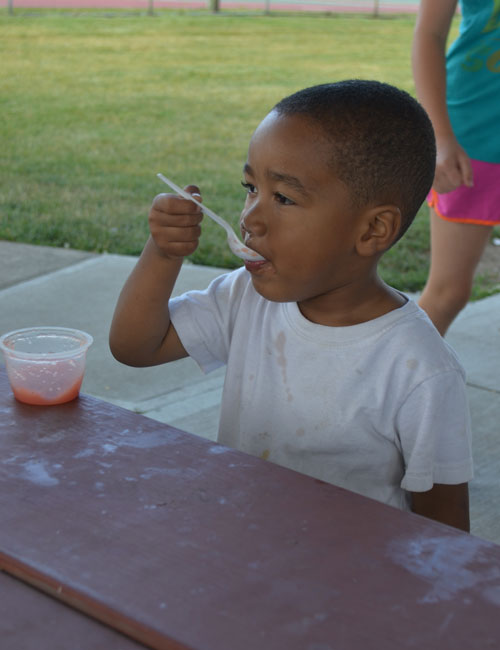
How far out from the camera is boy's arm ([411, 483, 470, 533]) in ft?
5.20

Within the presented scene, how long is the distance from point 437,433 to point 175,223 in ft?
1.83

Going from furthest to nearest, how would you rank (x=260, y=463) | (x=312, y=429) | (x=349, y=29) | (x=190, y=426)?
(x=349, y=29) → (x=190, y=426) → (x=312, y=429) → (x=260, y=463)

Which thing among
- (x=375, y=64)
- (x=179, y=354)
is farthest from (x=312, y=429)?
(x=375, y=64)

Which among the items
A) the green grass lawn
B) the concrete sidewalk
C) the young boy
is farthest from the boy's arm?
the green grass lawn

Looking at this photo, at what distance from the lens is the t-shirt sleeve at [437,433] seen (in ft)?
5.09

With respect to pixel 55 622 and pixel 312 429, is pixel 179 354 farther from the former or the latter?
pixel 55 622

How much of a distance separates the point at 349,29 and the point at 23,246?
17.3 m

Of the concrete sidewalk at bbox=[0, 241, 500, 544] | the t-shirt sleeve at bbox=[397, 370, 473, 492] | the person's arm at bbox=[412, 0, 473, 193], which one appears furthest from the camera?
the concrete sidewalk at bbox=[0, 241, 500, 544]

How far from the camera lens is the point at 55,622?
0.86 metres

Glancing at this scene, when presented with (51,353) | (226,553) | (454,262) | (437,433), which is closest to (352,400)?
(437,433)

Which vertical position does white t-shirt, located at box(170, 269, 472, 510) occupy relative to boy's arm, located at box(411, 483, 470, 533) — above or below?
above

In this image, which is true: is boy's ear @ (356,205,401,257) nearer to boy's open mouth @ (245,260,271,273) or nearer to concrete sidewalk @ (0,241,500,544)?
boy's open mouth @ (245,260,271,273)

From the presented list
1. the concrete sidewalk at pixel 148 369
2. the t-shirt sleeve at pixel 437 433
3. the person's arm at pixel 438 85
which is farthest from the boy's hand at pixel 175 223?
the concrete sidewalk at pixel 148 369

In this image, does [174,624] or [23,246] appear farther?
[23,246]
